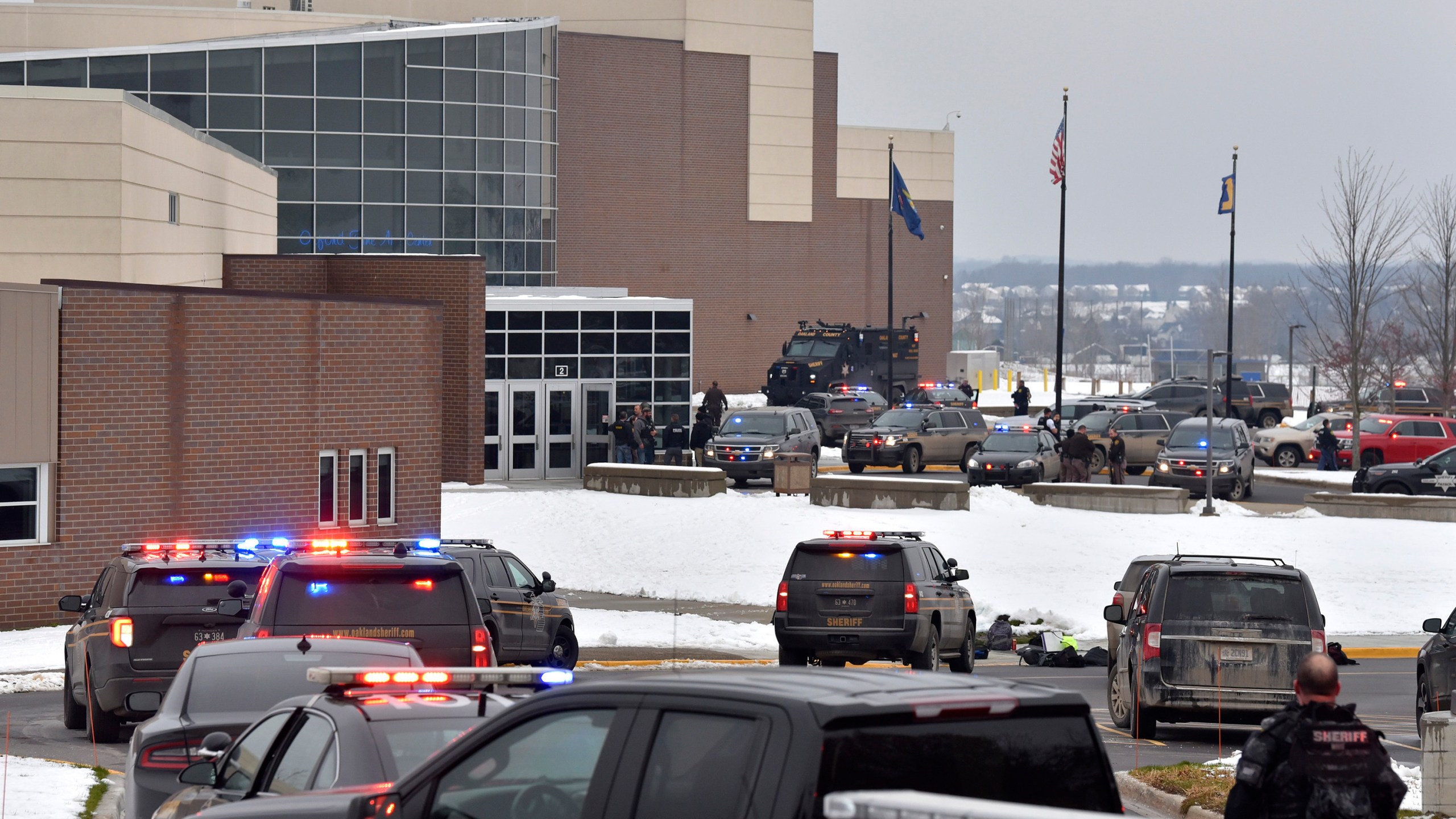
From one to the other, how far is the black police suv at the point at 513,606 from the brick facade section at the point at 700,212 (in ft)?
162

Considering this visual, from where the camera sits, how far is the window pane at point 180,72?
162 feet

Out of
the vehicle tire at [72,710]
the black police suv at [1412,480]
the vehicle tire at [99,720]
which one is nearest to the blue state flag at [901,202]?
the black police suv at [1412,480]

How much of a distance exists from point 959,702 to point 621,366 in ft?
129

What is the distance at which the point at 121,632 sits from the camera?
13.6 meters

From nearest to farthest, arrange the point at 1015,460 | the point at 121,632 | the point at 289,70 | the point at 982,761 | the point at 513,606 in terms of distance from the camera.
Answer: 1. the point at 982,761
2. the point at 121,632
3. the point at 513,606
4. the point at 1015,460
5. the point at 289,70

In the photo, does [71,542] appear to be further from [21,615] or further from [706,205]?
[706,205]

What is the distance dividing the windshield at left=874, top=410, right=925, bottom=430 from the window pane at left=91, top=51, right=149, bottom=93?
2468 cm

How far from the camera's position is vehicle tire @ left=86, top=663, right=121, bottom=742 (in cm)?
1398

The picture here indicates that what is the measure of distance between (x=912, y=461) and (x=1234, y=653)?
2820 centimetres

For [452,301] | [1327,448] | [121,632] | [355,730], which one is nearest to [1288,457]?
[1327,448]

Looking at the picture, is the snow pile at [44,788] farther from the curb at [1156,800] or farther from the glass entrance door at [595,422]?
the glass entrance door at [595,422]

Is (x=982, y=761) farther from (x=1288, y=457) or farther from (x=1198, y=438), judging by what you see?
(x=1288, y=457)

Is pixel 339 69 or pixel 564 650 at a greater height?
pixel 339 69

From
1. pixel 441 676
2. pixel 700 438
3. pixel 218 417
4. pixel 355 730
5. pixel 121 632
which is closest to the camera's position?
pixel 355 730
